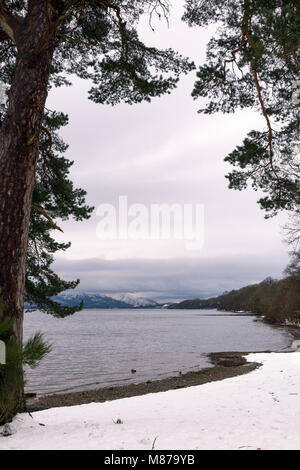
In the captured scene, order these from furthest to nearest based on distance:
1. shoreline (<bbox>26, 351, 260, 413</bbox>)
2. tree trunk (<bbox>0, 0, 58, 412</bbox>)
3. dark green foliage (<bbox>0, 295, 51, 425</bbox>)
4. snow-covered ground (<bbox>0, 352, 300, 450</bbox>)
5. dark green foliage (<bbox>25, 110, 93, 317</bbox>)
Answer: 1. shoreline (<bbox>26, 351, 260, 413</bbox>)
2. dark green foliage (<bbox>25, 110, 93, 317</bbox>)
3. tree trunk (<bbox>0, 0, 58, 412</bbox>)
4. dark green foliage (<bbox>0, 295, 51, 425</bbox>)
5. snow-covered ground (<bbox>0, 352, 300, 450</bbox>)

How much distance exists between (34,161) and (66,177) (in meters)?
4.34

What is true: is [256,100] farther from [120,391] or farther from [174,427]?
[120,391]

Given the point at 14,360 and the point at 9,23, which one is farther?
the point at 9,23

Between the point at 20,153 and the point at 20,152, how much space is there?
17mm

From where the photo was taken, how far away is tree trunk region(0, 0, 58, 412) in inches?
199

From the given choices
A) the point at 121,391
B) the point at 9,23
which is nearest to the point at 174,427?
the point at 9,23

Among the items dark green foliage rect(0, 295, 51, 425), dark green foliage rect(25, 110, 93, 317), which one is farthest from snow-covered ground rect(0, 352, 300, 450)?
dark green foliage rect(25, 110, 93, 317)

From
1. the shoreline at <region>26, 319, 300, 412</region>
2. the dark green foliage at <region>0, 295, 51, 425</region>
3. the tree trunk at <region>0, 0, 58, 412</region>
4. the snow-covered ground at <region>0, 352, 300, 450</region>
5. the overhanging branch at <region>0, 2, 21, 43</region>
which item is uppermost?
the overhanging branch at <region>0, 2, 21, 43</region>

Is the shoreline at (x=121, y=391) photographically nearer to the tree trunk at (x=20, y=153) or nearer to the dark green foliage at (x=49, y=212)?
the dark green foliage at (x=49, y=212)

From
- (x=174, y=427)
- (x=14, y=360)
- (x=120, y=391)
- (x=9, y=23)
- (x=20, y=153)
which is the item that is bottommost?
(x=120, y=391)

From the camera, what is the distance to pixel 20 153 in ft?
17.5

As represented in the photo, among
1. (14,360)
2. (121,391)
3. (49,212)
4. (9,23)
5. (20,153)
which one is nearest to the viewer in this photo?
(14,360)

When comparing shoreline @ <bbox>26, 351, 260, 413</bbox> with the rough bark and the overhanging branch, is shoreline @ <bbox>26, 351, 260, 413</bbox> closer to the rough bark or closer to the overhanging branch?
the rough bark

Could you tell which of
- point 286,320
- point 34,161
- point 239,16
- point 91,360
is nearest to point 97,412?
point 34,161
